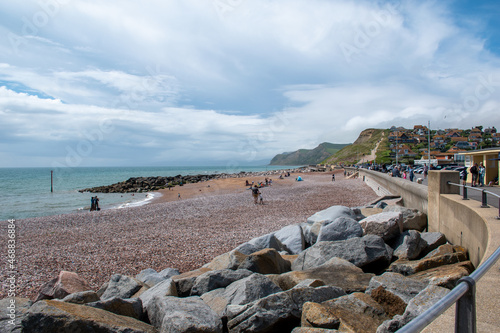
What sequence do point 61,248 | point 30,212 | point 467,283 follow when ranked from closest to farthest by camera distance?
point 467,283, point 61,248, point 30,212

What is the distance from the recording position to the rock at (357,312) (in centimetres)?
361

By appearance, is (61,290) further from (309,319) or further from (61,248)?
(61,248)

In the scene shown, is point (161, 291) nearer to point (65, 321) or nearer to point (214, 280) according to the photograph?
point (214, 280)

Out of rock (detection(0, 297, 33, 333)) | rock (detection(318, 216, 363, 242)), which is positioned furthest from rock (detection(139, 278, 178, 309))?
rock (detection(318, 216, 363, 242))

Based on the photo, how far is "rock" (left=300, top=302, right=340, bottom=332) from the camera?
11.9ft

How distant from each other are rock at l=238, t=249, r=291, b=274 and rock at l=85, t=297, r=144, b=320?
2.10 m

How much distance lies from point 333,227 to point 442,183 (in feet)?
10.2

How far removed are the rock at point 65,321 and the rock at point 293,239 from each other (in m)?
5.71

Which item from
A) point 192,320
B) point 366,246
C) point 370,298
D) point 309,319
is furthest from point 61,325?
point 366,246

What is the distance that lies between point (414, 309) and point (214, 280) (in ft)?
11.4

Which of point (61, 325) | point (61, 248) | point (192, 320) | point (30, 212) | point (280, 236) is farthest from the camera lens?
point (30, 212)

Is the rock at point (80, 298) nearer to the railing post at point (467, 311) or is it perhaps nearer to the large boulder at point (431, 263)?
the railing post at point (467, 311)

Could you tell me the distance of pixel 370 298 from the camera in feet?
13.9

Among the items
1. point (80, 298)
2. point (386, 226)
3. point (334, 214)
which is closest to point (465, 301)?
point (80, 298)
